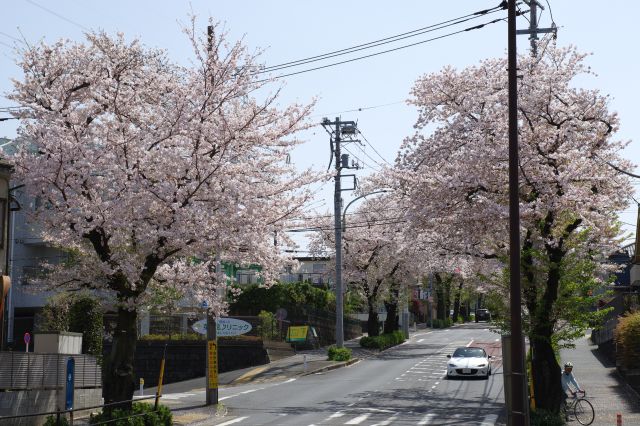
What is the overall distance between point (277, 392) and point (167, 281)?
1352 cm

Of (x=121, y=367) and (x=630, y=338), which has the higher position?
(x=630, y=338)

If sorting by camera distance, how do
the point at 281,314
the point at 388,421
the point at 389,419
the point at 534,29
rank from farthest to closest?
the point at 281,314 → the point at 534,29 → the point at 389,419 → the point at 388,421

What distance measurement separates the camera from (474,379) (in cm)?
3859

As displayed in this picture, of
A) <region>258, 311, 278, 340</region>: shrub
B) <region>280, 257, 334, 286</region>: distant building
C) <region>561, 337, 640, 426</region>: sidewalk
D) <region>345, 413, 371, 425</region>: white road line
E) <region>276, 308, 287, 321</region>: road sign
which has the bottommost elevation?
<region>345, 413, 371, 425</region>: white road line

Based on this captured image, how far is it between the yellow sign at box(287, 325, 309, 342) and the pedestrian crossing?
2405 centimetres

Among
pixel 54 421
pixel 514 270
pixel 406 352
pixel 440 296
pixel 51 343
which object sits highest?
pixel 440 296

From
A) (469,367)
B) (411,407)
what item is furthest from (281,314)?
(411,407)

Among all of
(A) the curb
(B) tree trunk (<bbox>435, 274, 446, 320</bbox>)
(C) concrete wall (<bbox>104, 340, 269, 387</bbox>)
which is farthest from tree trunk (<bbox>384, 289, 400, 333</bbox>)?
(B) tree trunk (<bbox>435, 274, 446, 320</bbox>)

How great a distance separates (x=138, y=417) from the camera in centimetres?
2009

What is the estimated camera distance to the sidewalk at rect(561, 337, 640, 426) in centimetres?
2559

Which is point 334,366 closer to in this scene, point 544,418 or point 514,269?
point 544,418

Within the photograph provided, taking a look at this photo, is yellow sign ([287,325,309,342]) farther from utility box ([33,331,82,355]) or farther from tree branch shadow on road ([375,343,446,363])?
utility box ([33,331,82,355])

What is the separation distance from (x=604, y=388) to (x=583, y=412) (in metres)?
8.51

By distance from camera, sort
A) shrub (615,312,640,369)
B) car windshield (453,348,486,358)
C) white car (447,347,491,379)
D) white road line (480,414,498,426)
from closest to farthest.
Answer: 1. white road line (480,414,498,426)
2. shrub (615,312,640,369)
3. white car (447,347,491,379)
4. car windshield (453,348,486,358)
